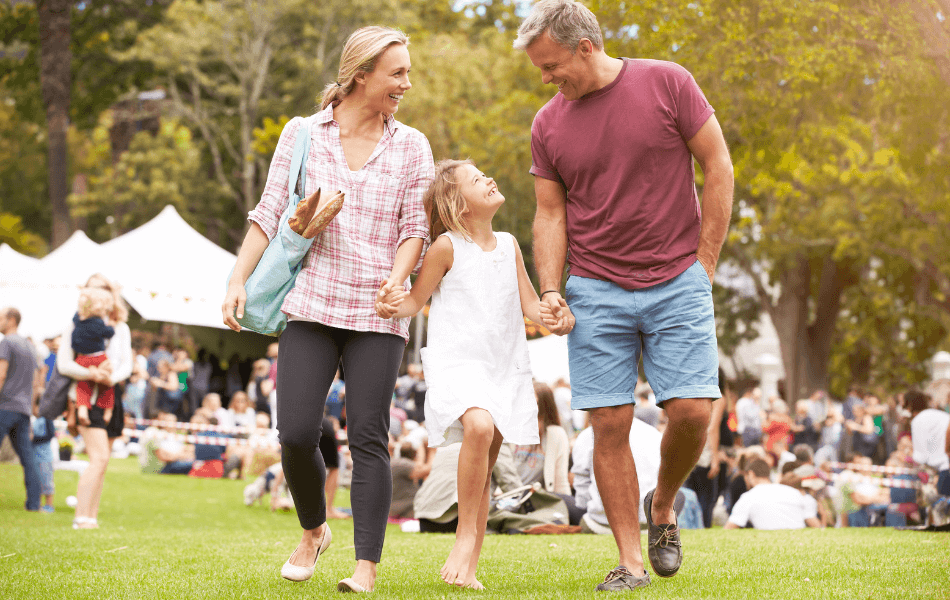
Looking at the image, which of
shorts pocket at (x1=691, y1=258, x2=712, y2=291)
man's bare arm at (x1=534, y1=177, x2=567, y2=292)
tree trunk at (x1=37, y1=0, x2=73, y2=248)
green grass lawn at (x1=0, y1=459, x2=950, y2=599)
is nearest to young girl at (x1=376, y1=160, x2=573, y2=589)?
man's bare arm at (x1=534, y1=177, x2=567, y2=292)

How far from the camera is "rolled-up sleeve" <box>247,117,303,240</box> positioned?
13.5ft

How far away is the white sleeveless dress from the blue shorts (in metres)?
0.24

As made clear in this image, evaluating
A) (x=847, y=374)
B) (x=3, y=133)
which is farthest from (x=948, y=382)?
(x=3, y=133)

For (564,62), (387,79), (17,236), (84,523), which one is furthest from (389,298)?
(17,236)

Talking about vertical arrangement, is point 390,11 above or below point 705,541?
above

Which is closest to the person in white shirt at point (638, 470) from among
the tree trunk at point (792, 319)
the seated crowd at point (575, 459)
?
the seated crowd at point (575, 459)

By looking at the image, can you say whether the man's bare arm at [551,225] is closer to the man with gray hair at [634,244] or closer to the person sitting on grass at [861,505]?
the man with gray hair at [634,244]

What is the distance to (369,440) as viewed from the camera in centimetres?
395

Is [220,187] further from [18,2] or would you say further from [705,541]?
[705,541]

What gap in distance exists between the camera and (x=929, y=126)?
39.7 ft

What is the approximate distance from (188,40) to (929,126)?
77.3ft

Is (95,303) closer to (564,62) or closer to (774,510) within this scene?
(564,62)

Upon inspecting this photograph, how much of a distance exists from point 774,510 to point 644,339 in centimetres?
587

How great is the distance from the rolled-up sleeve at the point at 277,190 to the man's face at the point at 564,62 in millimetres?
1035
